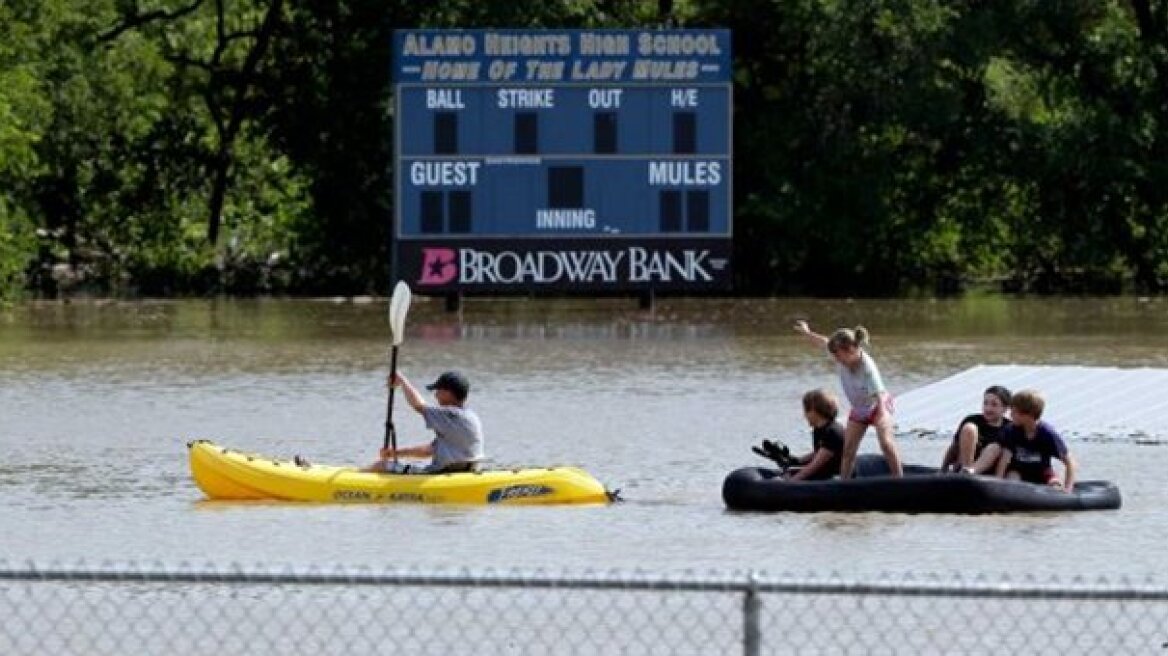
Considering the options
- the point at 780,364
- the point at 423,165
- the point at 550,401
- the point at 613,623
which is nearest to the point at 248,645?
the point at 613,623

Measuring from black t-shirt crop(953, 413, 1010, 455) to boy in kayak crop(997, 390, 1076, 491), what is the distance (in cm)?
5

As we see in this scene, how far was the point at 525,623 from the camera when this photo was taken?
15719mm

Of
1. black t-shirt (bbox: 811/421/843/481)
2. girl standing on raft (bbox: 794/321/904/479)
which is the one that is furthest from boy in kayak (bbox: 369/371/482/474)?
girl standing on raft (bbox: 794/321/904/479)

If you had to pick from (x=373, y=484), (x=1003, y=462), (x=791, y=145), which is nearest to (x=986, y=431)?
(x=1003, y=462)

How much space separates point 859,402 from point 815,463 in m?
0.54

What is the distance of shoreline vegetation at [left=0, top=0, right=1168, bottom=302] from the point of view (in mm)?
61031

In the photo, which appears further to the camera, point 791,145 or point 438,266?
point 791,145

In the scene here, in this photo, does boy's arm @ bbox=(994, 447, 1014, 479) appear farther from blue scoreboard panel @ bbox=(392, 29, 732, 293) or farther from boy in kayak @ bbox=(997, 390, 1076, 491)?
blue scoreboard panel @ bbox=(392, 29, 732, 293)

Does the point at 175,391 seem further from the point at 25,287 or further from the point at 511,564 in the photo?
the point at 25,287

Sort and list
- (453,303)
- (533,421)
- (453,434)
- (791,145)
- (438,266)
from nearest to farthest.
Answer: (453,434), (533,421), (438,266), (453,303), (791,145)

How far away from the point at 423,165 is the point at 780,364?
41.1 feet

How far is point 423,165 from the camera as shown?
51.5 meters

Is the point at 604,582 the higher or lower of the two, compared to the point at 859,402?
higher

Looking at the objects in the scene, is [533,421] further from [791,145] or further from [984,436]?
[791,145]
